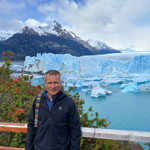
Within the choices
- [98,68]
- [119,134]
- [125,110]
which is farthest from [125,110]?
[98,68]

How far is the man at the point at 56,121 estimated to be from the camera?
850 mm

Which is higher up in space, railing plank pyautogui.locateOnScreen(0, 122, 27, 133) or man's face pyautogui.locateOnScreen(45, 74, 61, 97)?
man's face pyautogui.locateOnScreen(45, 74, 61, 97)

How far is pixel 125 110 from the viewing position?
7926 mm

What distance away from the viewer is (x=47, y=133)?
86cm

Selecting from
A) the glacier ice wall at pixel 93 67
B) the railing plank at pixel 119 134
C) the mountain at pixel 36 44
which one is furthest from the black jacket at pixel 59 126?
the mountain at pixel 36 44

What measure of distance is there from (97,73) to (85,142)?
1539 cm

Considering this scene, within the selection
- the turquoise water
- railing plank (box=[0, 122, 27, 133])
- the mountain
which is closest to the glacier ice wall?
the turquoise water

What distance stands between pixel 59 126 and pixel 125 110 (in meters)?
7.78

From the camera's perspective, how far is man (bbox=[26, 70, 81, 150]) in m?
0.85

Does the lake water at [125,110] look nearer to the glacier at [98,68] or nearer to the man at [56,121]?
the man at [56,121]

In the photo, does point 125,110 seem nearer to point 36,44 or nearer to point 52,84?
Result: point 52,84

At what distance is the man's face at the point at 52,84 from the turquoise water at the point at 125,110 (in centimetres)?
559

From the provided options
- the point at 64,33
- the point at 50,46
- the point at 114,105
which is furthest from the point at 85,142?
the point at 64,33

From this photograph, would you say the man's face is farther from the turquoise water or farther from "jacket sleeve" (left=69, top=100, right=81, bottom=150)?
the turquoise water
